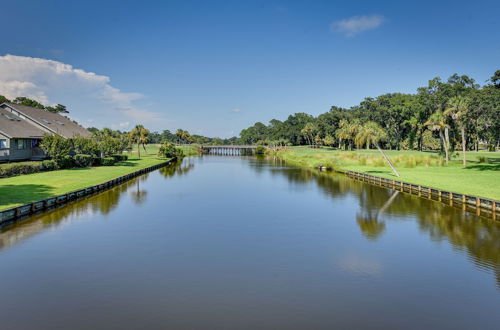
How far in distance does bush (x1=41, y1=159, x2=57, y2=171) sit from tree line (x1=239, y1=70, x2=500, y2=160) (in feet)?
147

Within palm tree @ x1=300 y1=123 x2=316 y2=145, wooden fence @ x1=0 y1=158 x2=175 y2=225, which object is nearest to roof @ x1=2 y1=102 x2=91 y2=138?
wooden fence @ x1=0 y1=158 x2=175 y2=225

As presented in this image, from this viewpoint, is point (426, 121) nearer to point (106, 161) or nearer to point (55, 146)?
point (106, 161)

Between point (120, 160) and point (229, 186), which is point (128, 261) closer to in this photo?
point (229, 186)

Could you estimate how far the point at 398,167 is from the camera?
65938 millimetres

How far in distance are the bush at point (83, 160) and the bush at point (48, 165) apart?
6818 mm

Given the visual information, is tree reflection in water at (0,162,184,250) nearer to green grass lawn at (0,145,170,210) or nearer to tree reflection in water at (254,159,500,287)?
green grass lawn at (0,145,170,210)

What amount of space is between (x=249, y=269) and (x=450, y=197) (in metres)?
26.8

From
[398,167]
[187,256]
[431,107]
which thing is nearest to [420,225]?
[187,256]

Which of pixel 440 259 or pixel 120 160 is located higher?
pixel 120 160

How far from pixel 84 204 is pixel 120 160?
4679cm

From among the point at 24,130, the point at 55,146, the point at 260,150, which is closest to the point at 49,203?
the point at 55,146

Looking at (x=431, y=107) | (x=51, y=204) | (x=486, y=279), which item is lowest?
(x=486, y=279)

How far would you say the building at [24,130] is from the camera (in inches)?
1813

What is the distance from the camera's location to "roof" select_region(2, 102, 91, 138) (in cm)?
5666
